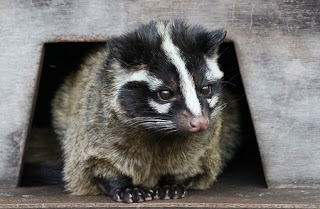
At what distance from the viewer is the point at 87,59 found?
6.45m

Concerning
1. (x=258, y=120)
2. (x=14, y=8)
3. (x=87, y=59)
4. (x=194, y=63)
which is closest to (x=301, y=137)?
(x=258, y=120)

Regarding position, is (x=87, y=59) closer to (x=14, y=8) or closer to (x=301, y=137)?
(x=14, y=8)

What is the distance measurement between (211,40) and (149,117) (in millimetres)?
595

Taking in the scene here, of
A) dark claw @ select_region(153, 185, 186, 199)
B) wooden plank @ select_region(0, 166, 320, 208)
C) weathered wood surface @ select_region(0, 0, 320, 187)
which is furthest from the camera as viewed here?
weathered wood surface @ select_region(0, 0, 320, 187)

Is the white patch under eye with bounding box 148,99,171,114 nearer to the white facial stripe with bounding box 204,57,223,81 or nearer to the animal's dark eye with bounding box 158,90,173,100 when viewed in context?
the animal's dark eye with bounding box 158,90,173,100

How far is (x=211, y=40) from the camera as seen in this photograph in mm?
5121

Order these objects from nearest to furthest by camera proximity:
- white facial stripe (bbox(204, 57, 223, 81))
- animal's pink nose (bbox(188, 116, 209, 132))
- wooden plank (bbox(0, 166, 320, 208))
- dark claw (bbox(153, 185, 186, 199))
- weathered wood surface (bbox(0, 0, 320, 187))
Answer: animal's pink nose (bbox(188, 116, 209, 132)) → white facial stripe (bbox(204, 57, 223, 81)) → wooden plank (bbox(0, 166, 320, 208)) → dark claw (bbox(153, 185, 186, 199)) → weathered wood surface (bbox(0, 0, 320, 187))

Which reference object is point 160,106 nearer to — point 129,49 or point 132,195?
point 129,49

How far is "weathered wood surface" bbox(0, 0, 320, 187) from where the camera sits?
5.70 m

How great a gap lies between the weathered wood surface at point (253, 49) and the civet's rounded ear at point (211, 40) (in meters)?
0.54

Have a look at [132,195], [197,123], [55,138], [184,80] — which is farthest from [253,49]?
[55,138]

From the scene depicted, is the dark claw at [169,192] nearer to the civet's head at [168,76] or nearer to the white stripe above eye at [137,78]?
the civet's head at [168,76]

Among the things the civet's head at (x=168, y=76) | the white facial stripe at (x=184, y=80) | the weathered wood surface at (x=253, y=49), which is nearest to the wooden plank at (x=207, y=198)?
the weathered wood surface at (x=253, y=49)

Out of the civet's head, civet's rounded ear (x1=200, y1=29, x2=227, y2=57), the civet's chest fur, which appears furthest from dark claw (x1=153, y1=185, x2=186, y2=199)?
civet's rounded ear (x1=200, y1=29, x2=227, y2=57)
